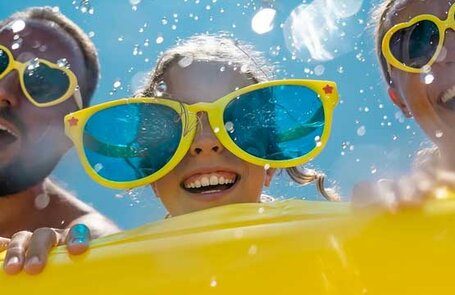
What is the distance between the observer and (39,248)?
1.48 m

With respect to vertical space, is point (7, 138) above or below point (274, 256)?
above

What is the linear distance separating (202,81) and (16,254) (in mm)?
1054

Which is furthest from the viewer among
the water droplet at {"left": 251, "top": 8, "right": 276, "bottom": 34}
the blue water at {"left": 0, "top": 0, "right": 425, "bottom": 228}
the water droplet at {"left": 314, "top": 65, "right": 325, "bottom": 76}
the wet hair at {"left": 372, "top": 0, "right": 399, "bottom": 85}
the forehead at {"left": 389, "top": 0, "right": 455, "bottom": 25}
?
the water droplet at {"left": 314, "top": 65, "right": 325, "bottom": 76}

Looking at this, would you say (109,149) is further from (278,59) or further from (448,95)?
(278,59)

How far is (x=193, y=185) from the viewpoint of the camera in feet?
7.36

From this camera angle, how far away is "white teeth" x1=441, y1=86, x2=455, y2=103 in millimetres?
2562

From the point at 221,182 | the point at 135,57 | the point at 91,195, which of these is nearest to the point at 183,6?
the point at 135,57

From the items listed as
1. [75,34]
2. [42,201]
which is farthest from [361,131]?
[42,201]

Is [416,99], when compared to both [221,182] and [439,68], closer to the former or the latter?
[439,68]

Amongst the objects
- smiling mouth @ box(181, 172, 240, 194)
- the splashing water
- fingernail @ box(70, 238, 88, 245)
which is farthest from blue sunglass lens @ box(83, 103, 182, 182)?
the splashing water

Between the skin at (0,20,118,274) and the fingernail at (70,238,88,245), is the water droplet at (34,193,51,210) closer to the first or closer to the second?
the skin at (0,20,118,274)

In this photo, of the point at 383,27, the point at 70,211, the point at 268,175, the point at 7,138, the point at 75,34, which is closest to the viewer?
the point at 268,175

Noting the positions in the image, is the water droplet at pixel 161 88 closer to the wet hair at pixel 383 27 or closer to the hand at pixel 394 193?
the wet hair at pixel 383 27

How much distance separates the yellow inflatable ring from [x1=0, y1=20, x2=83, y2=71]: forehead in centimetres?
203
